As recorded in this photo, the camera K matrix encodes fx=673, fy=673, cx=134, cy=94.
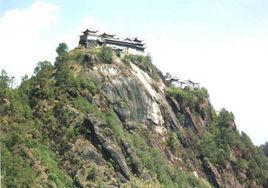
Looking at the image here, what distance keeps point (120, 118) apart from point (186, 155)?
28.9 meters

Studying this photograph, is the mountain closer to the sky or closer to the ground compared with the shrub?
closer to the ground

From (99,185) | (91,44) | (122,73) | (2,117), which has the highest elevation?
(91,44)

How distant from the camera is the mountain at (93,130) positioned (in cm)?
14225

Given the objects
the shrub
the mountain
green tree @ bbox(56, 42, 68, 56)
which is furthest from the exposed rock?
green tree @ bbox(56, 42, 68, 56)

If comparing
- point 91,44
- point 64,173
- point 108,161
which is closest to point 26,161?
point 64,173

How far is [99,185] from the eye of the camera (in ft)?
475

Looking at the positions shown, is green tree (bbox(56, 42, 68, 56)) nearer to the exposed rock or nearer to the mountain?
the mountain

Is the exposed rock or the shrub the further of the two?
the exposed rock

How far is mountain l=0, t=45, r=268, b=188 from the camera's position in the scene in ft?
467

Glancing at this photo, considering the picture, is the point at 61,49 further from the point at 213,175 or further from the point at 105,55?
the point at 213,175

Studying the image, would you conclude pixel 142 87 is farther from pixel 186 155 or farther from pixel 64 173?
pixel 64 173

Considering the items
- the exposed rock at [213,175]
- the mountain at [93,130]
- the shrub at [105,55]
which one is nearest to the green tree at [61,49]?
the mountain at [93,130]

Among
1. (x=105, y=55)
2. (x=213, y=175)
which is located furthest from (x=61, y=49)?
(x=213, y=175)

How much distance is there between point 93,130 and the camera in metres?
155
